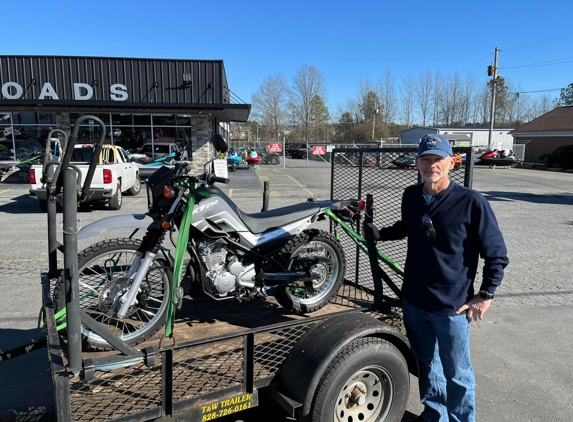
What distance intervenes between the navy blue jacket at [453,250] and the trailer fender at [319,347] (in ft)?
1.01

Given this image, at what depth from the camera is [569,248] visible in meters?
7.84

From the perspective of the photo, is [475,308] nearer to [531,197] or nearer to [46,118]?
[531,197]

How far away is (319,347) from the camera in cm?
251

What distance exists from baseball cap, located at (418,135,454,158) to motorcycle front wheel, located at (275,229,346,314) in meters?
1.52

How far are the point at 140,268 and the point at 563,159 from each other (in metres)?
34.7

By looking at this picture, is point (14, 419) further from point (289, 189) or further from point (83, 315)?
point (289, 189)

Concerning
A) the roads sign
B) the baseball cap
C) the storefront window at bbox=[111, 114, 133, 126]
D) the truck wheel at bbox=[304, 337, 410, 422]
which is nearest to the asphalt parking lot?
the truck wheel at bbox=[304, 337, 410, 422]

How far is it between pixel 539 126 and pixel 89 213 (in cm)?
4105

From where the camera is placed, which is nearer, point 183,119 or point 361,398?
point 361,398

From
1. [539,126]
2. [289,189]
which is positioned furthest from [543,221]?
[539,126]

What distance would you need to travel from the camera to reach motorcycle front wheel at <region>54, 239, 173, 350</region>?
119 inches

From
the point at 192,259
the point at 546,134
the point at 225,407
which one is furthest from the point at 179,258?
the point at 546,134

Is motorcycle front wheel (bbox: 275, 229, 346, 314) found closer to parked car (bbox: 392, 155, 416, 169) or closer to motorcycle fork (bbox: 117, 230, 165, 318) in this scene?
parked car (bbox: 392, 155, 416, 169)

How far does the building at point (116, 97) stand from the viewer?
1925cm
